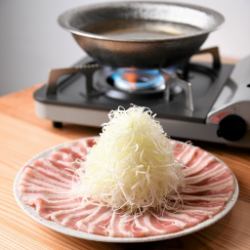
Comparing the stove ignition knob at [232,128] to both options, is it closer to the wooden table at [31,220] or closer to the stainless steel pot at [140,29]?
the wooden table at [31,220]

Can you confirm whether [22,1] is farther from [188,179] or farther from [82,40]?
[188,179]

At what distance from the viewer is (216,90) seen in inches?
43.1

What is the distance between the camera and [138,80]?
3.66ft

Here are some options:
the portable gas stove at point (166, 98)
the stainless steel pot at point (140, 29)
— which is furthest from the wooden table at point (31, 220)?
the stainless steel pot at point (140, 29)

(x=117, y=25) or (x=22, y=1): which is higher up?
(x=117, y=25)

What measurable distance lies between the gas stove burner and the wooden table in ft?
0.39

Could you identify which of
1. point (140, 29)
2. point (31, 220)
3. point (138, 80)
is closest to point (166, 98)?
point (138, 80)

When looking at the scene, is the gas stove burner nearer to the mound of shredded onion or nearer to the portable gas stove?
the portable gas stove

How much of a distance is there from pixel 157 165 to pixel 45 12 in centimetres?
138

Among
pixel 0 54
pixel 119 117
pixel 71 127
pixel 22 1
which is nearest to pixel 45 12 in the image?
pixel 22 1

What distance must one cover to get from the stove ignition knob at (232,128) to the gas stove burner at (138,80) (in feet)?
0.66

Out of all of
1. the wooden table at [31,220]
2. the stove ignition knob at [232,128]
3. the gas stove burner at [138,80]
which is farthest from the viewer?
the gas stove burner at [138,80]

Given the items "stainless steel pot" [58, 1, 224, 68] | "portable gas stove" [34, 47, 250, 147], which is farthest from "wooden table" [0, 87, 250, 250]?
"stainless steel pot" [58, 1, 224, 68]

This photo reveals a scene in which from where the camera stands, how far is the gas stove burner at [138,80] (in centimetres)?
109
